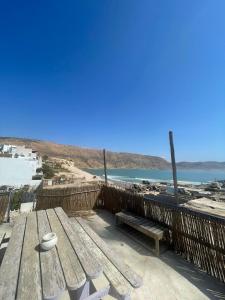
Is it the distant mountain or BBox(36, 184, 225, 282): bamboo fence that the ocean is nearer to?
the distant mountain

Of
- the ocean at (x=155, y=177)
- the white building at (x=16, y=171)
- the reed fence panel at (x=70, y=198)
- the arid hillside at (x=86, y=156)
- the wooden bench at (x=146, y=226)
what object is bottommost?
the ocean at (x=155, y=177)

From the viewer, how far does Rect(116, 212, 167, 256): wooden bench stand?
4.36m

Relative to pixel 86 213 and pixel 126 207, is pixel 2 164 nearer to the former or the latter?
pixel 86 213

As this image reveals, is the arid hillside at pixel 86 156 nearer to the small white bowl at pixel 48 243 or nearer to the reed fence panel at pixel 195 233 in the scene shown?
the reed fence panel at pixel 195 233

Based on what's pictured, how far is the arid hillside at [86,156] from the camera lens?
9743 centimetres

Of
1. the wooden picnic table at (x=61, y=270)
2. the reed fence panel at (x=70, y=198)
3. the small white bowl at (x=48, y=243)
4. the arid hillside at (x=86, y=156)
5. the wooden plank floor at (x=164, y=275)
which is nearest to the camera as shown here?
the wooden picnic table at (x=61, y=270)

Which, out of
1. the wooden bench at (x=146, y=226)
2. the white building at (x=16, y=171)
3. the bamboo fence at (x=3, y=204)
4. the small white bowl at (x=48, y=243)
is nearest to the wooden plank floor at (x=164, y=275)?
the wooden bench at (x=146, y=226)

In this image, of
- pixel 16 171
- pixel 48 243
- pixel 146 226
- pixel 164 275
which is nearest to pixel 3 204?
pixel 48 243

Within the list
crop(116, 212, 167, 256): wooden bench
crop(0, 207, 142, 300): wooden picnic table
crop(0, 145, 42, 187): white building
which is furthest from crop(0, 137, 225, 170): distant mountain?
crop(0, 207, 142, 300): wooden picnic table

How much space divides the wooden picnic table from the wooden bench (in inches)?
87.5

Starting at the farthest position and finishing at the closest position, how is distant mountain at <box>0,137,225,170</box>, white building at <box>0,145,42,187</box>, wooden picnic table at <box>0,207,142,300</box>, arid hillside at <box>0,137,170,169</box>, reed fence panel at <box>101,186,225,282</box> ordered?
arid hillside at <box>0,137,170,169</box>, distant mountain at <box>0,137,225,170</box>, white building at <box>0,145,42,187</box>, reed fence panel at <box>101,186,225,282</box>, wooden picnic table at <box>0,207,142,300</box>

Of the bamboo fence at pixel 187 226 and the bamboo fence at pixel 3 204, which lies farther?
the bamboo fence at pixel 3 204

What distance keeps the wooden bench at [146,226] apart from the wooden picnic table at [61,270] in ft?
7.29

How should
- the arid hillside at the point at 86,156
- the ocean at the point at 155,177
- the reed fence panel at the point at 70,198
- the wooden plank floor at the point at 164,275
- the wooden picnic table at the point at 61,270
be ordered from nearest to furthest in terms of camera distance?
the wooden picnic table at the point at 61,270 < the wooden plank floor at the point at 164,275 < the reed fence panel at the point at 70,198 < the ocean at the point at 155,177 < the arid hillside at the point at 86,156
